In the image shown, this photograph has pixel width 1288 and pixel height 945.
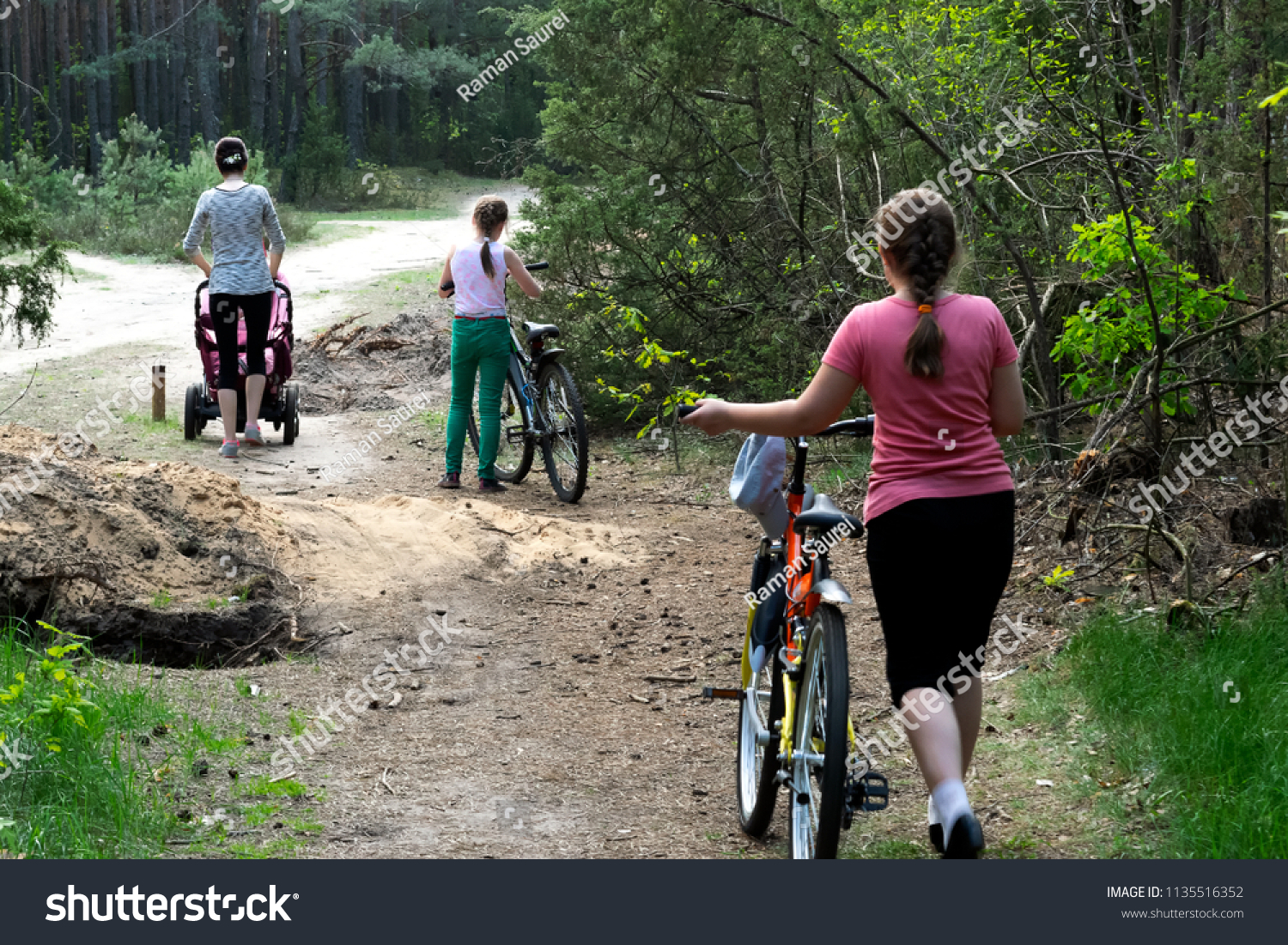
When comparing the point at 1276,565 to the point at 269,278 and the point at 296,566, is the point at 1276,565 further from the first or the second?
the point at 269,278

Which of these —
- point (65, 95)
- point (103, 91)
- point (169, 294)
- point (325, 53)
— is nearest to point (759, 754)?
point (169, 294)

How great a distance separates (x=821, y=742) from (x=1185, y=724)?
63.0 inches

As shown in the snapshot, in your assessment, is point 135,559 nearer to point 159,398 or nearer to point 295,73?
point 159,398

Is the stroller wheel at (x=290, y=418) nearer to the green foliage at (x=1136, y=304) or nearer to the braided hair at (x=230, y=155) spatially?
the braided hair at (x=230, y=155)

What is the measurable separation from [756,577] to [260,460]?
679cm

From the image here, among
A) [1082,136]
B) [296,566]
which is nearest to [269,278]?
[296,566]

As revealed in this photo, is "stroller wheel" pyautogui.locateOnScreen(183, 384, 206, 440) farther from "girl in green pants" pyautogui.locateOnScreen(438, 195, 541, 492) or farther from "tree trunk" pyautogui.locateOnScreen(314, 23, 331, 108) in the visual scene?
"tree trunk" pyautogui.locateOnScreen(314, 23, 331, 108)

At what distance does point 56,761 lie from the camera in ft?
12.9

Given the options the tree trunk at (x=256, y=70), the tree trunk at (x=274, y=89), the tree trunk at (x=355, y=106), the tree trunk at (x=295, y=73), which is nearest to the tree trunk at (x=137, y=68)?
the tree trunk at (x=256, y=70)

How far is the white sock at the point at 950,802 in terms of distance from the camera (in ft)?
9.62

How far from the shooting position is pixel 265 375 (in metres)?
10.0

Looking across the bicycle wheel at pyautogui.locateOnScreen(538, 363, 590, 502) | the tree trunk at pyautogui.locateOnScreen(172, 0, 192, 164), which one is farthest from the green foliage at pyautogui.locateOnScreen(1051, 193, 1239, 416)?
the tree trunk at pyautogui.locateOnScreen(172, 0, 192, 164)

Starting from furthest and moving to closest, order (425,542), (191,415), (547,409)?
(191,415)
(547,409)
(425,542)

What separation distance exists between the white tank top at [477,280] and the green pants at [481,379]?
10 cm
